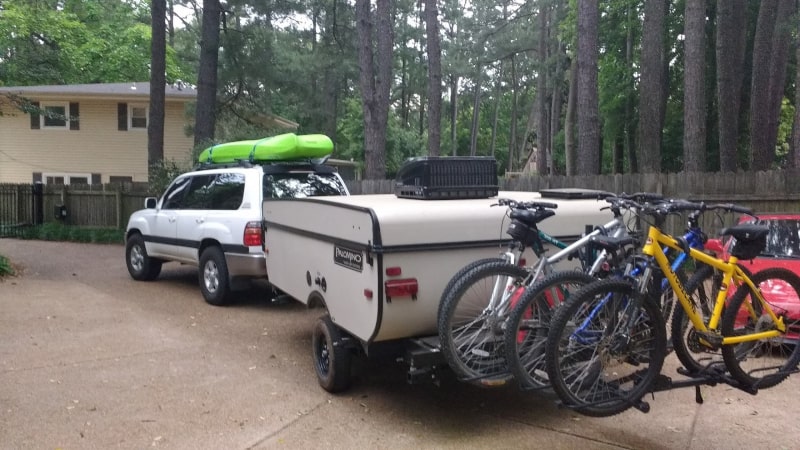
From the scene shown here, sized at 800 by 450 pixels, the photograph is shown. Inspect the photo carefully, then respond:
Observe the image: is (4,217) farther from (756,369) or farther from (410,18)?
(410,18)

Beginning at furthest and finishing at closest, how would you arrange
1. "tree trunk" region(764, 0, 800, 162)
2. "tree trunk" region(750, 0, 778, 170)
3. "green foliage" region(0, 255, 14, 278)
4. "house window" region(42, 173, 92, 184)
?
"house window" region(42, 173, 92, 184), "tree trunk" region(764, 0, 800, 162), "tree trunk" region(750, 0, 778, 170), "green foliage" region(0, 255, 14, 278)

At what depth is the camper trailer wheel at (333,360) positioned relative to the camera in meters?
5.43

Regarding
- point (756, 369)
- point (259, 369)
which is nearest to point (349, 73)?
point (259, 369)

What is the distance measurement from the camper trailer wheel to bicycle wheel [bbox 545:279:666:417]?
205 centimetres

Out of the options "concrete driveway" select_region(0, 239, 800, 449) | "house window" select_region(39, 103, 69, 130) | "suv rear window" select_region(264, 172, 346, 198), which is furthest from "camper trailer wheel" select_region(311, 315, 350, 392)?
"house window" select_region(39, 103, 69, 130)

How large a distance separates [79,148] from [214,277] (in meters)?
19.8

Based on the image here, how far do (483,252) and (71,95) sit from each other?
24.2m

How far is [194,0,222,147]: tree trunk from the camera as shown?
18156 millimetres

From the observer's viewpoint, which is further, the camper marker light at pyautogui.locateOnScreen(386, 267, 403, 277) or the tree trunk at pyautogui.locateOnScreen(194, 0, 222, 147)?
the tree trunk at pyautogui.locateOnScreen(194, 0, 222, 147)

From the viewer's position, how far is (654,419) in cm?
509

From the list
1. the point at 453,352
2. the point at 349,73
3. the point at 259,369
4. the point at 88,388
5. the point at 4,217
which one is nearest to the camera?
the point at 453,352

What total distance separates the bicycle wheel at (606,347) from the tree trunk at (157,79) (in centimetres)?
1643

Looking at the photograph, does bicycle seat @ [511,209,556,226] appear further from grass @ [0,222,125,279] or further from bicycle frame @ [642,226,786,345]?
grass @ [0,222,125,279]

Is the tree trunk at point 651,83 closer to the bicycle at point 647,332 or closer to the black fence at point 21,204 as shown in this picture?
the bicycle at point 647,332
